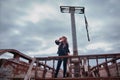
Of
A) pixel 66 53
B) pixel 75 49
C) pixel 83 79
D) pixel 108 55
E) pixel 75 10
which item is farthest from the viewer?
pixel 75 10

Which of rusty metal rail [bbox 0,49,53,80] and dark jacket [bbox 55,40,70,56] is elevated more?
dark jacket [bbox 55,40,70,56]

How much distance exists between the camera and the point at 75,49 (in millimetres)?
11781

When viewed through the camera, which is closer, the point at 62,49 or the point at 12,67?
the point at 12,67

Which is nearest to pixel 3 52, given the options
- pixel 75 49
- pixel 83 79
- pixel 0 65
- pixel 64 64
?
pixel 0 65

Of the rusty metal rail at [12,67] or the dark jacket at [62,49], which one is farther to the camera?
the dark jacket at [62,49]

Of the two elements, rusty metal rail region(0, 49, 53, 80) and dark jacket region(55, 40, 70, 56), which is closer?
rusty metal rail region(0, 49, 53, 80)

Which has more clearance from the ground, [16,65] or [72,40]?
[72,40]

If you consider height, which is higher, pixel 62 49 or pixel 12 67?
pixel 62 49

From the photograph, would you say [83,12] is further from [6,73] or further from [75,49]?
[6,73]

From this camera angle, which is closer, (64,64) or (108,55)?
(108,55)

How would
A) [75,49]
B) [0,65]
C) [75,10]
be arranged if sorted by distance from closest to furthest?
[0,65], [75,49], [75,10]

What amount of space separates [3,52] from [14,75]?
2.92 feet

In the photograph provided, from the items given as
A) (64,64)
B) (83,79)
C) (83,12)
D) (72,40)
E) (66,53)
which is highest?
(83,12)

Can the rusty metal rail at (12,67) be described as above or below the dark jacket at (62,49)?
below
